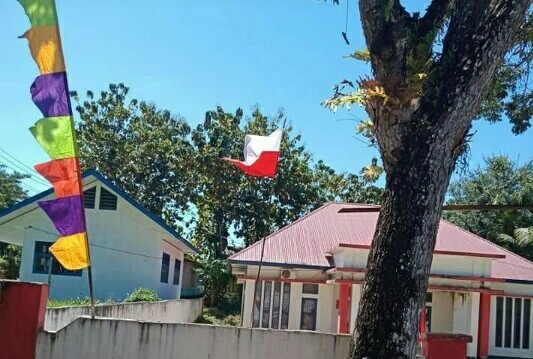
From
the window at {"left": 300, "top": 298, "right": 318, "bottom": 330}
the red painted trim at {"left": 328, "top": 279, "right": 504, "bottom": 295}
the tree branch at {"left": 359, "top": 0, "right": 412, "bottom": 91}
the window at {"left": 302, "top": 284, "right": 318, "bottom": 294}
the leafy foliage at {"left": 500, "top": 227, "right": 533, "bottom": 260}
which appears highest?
the tree branch at {"left": 359, "top": 0, "right": 412, "bottom": 91}

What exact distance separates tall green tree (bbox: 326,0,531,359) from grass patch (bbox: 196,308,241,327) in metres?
18.2

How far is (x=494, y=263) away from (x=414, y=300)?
15892mm

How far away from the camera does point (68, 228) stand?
8328 mm

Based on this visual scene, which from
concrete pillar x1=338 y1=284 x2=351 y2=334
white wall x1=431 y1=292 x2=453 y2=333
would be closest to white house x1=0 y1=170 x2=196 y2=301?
concrete pillar x1=338 y1=284 x2=351 y2=334

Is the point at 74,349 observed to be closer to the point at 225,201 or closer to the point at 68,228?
the point at 68,228

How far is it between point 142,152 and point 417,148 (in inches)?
1272

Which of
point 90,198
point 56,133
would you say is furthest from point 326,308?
point 56,133

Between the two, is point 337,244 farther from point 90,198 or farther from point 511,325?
point 90,198

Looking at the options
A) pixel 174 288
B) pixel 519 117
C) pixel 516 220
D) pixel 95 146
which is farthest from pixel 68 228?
pixel 95 146

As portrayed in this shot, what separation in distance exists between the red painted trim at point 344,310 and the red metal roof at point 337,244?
116 centimetres

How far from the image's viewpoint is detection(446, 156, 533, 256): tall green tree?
96.7 ft

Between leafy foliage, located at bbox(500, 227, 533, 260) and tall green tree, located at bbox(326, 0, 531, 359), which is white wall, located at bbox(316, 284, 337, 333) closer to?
leafy foliage, located at bbox(500, 227, 533, 260)

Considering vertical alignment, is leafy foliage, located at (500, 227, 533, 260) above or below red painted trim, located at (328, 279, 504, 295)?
above

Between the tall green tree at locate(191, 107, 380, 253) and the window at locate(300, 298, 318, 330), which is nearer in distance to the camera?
the window at locate(300, 298, 318, 330)
